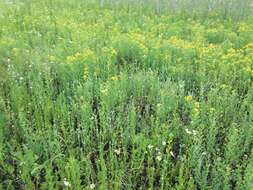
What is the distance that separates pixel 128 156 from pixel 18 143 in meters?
1.03

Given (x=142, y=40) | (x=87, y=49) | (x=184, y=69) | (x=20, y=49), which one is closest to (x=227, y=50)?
(x=184, y=69)

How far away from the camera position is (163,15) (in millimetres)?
7086

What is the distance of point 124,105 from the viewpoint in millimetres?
3660

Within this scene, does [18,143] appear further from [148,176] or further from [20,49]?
[20,49]

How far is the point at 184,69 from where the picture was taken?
431 centimetres

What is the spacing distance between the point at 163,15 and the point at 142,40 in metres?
2.13

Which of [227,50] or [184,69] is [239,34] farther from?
[184,69]

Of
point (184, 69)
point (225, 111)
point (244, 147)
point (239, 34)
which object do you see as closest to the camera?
point (244, 147)

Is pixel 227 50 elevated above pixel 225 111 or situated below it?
above

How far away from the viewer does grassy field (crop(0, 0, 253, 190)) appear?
274 centimetres

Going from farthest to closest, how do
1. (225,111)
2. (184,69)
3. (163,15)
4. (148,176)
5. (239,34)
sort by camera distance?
(163,15) < (239,34) < (184,69) < (225,111) < (148,176)

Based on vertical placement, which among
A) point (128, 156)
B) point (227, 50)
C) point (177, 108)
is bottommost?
point (128, 156)

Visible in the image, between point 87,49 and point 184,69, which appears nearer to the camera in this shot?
point 184,69

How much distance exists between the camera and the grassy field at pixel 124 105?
108 inches
